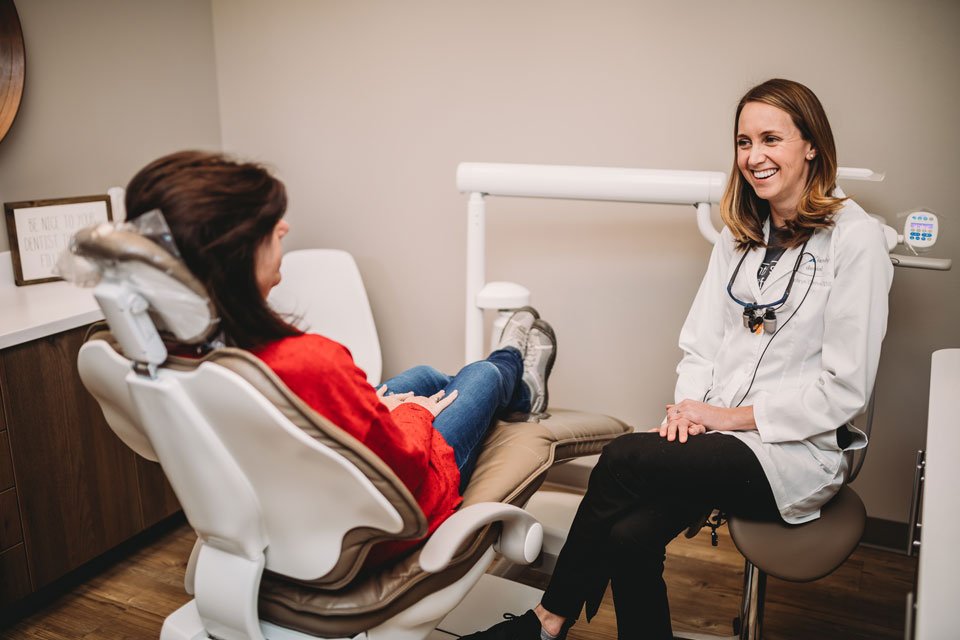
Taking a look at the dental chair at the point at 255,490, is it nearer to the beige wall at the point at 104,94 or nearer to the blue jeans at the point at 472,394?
the blue jeans at the point at 472,394

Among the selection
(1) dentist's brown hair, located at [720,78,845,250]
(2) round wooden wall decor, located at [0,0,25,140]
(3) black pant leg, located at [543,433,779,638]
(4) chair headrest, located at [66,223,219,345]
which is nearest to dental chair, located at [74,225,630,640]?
(4) chair headrest, located at [66,223,219,345]

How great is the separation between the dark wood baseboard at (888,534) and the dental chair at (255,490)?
4.52 feet

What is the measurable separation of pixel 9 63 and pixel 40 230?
0.47 meters

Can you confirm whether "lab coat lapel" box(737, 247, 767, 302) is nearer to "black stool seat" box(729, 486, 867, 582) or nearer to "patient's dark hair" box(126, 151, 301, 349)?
"black stool seat" box(729, 486, 867, 582)

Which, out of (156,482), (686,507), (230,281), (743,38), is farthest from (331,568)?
(743,38)

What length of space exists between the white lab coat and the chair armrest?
0.45 m

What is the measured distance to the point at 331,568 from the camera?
1172 millimetres

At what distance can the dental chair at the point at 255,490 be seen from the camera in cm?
102

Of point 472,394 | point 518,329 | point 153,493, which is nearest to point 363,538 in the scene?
point 472,394

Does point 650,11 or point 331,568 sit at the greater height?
point 650,11

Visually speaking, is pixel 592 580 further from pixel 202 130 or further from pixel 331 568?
pixel 202 130

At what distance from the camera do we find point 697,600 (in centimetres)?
202

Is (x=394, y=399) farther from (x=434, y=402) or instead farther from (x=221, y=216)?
(x=221, y=216)

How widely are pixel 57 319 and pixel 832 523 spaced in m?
1.79
